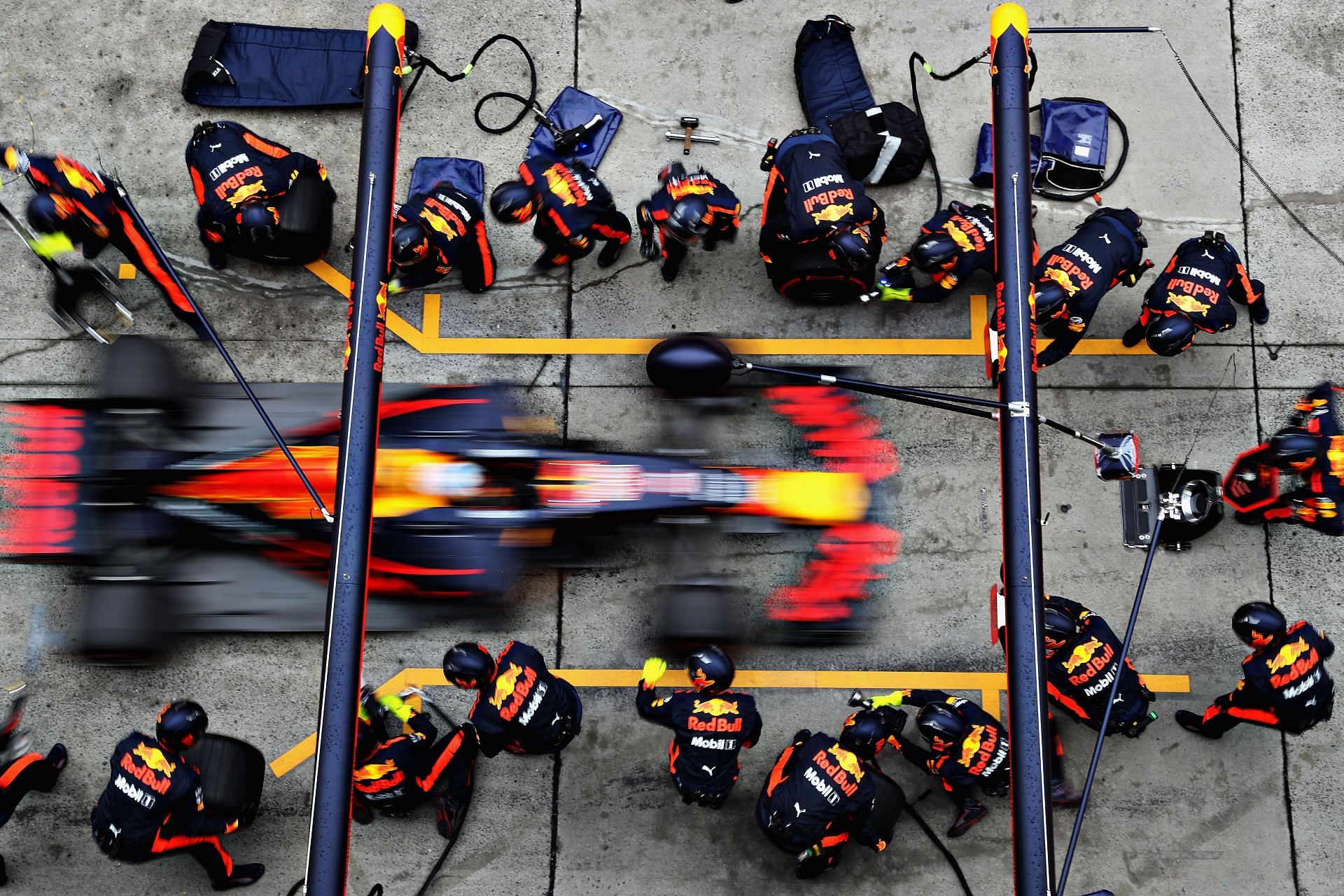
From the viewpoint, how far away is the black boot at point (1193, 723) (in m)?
7.15

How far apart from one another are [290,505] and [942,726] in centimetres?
464

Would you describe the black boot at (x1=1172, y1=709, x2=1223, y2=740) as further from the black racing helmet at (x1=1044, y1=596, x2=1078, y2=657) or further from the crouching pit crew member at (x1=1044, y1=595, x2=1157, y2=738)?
the black racing helmet at (x1=1044, y1=596, x2=1078, y2=657)

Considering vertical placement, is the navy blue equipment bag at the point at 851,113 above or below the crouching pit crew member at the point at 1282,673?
above

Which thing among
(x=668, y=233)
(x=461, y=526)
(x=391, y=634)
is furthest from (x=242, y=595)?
(x=668, y=233)

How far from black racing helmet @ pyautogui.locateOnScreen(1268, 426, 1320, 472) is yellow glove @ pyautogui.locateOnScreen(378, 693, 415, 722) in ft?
19.8

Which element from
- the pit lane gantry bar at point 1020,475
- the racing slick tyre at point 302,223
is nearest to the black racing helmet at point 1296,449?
the pit lane gantry bar at point 1020,475

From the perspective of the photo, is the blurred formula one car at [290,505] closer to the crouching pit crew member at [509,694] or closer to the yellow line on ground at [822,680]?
the yellow line on ground at [822,680]

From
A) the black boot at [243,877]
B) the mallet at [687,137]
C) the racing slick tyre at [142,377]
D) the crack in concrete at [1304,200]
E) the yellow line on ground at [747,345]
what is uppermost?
the mallet at [687,137]

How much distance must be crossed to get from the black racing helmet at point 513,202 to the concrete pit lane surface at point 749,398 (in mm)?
923

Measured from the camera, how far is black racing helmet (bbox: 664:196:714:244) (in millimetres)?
6918

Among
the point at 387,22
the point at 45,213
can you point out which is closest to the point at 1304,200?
the point at 387,22

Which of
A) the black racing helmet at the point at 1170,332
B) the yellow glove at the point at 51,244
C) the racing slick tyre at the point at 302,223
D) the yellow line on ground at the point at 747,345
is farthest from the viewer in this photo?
the yellow line on ground at the point at 747,345

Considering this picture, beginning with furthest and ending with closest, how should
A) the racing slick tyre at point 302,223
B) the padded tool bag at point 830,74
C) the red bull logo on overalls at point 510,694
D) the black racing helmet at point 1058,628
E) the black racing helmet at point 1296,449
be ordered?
the padded tool bag at point 830,74 < the racing slick tyre at point 302,223 < the black racing helmet at point 1296,449 < the black racing helmet at point 1058,628 < the red bull logo on overalls at point 510,694

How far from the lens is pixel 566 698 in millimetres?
6594
